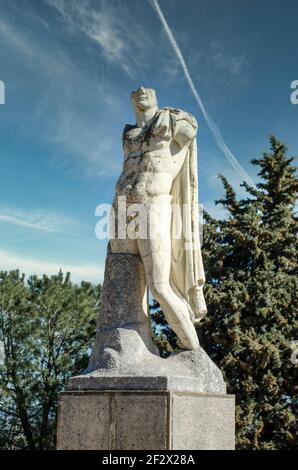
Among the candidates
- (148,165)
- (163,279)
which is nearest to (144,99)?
(148,165)

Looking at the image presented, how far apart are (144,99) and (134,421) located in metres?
3.63

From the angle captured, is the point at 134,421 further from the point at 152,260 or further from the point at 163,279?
the point at 152,260

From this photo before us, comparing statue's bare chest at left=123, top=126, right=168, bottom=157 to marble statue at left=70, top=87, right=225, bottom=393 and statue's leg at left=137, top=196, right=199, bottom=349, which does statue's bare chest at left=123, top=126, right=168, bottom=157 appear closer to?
marble statue at left=70, top=87, right=225, bottom=393

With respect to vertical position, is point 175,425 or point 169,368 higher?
point 169,368

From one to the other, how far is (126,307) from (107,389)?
0.95m

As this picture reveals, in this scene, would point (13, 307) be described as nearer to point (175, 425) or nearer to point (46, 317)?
point (46, 317)

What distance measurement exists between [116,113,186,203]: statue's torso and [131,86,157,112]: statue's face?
1.11 feet

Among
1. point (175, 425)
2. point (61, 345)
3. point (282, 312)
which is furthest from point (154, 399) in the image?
point (61, 345)

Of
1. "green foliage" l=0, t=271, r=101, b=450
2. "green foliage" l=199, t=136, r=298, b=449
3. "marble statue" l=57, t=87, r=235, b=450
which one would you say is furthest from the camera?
"green foliage" l=0, t=271, r=101, b=450

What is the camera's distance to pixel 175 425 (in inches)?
231

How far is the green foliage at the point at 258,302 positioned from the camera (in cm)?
1855

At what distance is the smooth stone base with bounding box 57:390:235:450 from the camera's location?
5.84 metres

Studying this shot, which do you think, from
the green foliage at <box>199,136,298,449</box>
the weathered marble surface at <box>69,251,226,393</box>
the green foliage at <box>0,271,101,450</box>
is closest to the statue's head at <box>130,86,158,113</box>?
the weathered marble surface at <box>69,251,226,393</box>

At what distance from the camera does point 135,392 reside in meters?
5.99
